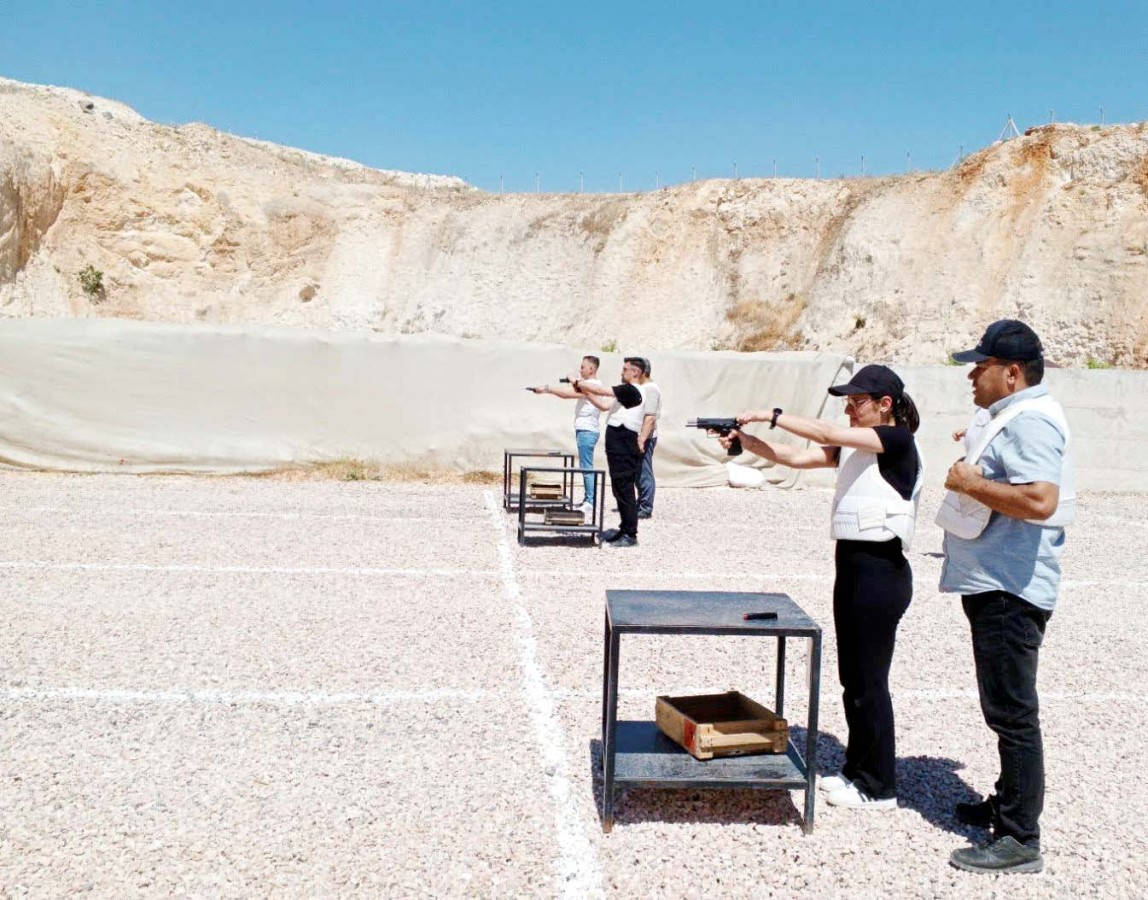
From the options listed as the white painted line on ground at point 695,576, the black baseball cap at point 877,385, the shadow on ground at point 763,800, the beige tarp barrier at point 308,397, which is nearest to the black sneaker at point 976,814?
the shadow on ground at point 763,800

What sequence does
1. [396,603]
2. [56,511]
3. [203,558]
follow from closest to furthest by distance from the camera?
1. [396,603]
2. [203,558]
3. [56,511]

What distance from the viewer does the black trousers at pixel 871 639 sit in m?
3.78

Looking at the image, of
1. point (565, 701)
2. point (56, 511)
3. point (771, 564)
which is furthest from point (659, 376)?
point (565, 701)

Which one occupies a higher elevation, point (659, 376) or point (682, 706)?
point (659, 376)

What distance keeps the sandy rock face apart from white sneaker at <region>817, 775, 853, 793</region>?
2207cm

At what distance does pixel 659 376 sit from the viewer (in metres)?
15.2

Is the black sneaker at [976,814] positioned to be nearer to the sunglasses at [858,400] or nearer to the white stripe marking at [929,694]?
the white stripe marking at [929,694]

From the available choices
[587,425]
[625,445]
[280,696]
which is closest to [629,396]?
[625,445]

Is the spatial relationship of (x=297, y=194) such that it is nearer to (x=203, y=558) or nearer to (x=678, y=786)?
(x=203, y=558)

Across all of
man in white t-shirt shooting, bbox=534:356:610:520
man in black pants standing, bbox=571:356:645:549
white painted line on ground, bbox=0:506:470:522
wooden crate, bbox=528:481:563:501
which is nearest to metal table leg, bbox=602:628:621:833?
man in black pants standing, bbox=571:356:645:549

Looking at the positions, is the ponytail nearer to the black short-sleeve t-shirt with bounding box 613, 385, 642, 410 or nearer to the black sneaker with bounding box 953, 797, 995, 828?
the black sneaker with bounding box 953, 797, 995, 828

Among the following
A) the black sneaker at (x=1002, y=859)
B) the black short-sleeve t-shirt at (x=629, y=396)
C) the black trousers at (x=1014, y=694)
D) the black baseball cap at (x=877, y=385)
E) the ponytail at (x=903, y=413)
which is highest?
the black baseball cap at (x=877, y=385)

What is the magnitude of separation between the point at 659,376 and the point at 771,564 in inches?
255

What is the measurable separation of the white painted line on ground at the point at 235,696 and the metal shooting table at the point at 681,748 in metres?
1.34
